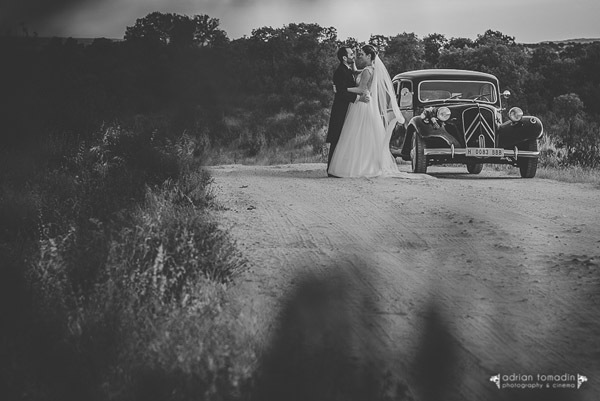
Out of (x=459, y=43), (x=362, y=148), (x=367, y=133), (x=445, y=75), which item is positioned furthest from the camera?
(x=459, y=43)

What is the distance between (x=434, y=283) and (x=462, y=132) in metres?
9.30

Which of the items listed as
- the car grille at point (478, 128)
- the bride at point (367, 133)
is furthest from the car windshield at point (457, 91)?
the bride at point (367, 133)

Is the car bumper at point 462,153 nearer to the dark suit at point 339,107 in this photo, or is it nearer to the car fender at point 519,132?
the car fender at point 519,132

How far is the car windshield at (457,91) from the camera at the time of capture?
1509 centimetres

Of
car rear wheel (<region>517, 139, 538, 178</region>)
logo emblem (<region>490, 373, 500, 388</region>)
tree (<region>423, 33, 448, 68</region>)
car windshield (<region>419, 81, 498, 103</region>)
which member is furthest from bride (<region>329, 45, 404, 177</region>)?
tree (<region>423, 33, 448, 68</region>)

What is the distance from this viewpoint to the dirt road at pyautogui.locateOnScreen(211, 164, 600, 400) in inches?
129

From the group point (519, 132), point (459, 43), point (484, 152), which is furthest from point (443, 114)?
point (459, 43)

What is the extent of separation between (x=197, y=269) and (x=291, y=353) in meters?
1.63

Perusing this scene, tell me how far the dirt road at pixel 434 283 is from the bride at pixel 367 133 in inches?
127

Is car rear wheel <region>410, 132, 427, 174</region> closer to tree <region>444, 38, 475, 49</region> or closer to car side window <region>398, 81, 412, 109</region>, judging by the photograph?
car side window <region>398, 81, 412, 109</region>

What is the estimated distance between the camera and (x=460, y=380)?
128 inches

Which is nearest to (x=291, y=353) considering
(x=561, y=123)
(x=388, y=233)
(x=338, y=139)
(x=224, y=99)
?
(x=224, y=99)

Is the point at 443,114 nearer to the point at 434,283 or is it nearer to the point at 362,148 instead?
the point at 362,148

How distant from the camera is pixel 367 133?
1407 cm
